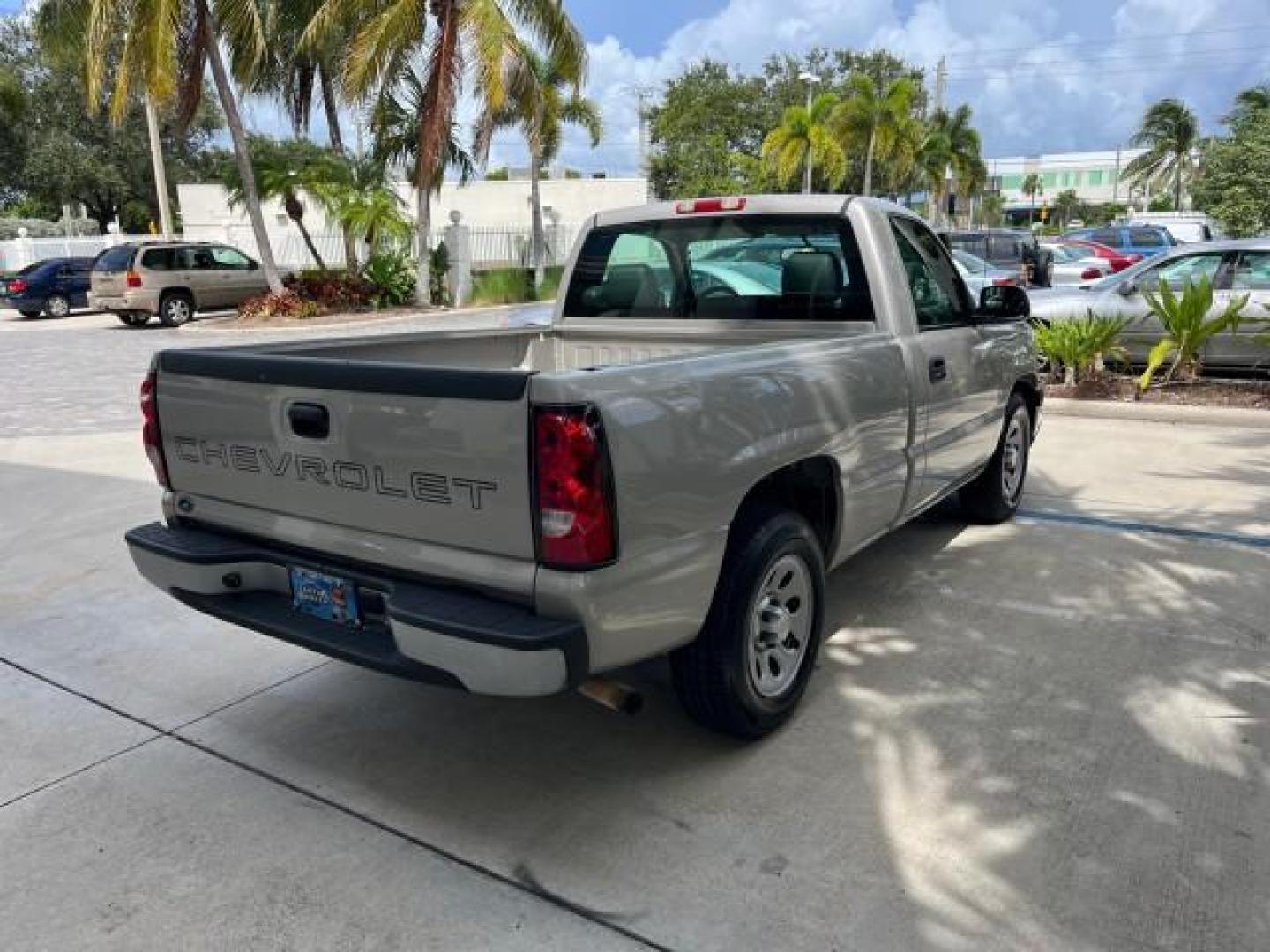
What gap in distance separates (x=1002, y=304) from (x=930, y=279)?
0.64 m

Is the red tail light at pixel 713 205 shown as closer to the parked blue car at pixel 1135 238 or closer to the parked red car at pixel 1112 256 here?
the parked red car at pixel 1112 256

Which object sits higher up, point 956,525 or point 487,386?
point 487,386

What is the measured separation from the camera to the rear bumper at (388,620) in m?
2.56

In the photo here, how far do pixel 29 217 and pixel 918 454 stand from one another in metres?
57.4

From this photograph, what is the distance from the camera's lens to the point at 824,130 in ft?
115

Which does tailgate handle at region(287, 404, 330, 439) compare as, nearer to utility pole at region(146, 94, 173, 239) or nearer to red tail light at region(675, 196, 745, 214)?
red tail light at region(675, 196, 745, 214)

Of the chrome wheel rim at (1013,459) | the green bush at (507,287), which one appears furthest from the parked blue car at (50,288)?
the chrome wheel rim at (1013,459)

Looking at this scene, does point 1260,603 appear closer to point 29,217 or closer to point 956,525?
point 956,525

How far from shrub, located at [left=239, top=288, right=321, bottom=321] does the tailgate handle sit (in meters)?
18.1

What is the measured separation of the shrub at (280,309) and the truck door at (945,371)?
17238 mm

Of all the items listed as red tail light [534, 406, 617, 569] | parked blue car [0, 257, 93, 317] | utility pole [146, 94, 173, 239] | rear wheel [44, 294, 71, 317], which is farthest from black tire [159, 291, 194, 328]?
red tail light [534, 406, 617, 569]

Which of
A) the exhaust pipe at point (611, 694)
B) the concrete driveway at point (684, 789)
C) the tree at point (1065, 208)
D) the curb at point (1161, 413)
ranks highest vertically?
the tree at point (1065, 208)

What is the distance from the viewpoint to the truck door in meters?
4.42

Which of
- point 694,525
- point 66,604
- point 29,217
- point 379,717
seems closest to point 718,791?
point 694,525
